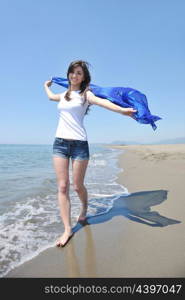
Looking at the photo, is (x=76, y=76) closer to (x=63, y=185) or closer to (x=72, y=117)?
(x=72, y=117)

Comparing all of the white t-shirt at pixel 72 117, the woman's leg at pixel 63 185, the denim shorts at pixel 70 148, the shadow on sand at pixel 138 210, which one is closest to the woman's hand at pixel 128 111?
the white t-shirt at pixel 72 117

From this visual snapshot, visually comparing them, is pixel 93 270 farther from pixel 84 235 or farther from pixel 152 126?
pixel 152 126

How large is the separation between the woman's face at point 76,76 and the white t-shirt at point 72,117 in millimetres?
138

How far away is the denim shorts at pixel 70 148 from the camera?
3.34m

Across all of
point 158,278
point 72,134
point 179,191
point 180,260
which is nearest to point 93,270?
point 158,278

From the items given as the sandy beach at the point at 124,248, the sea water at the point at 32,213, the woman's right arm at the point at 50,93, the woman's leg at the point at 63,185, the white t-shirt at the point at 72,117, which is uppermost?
the woman's right arm at the point at 50,93

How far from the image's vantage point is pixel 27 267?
259cm

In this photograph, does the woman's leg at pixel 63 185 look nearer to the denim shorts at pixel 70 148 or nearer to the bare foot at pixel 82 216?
the denim shorts at pixel 70 148

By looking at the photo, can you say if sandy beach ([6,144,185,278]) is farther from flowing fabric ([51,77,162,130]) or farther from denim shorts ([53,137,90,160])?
flowing fabric ([51,77,162,130])

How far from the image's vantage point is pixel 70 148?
11.0ft

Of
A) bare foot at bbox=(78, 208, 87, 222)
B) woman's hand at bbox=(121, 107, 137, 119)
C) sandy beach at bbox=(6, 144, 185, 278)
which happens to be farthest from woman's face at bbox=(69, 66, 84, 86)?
sandy beach at bbox=(6, 144, 185, 278)

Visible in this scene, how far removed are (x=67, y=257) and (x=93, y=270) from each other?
0.43 metres

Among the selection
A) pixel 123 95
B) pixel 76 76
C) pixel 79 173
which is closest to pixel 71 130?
pixel 79 173

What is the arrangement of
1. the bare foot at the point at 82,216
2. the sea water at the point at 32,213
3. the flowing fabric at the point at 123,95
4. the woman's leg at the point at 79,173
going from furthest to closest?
the flowing fabric at the point at 123,95 → the bare foot at the point at 82,216 → the woman's leg at the point at 79,173 → the sea water at the point at 32,213
